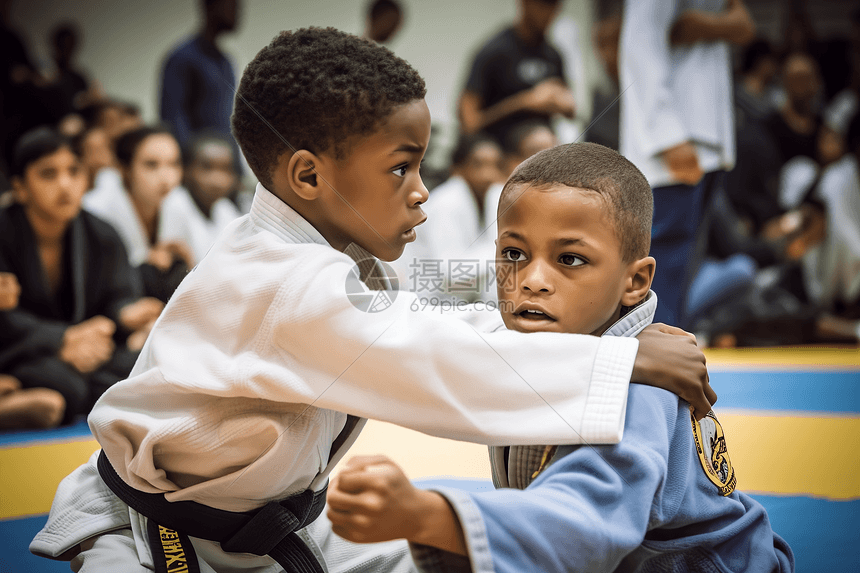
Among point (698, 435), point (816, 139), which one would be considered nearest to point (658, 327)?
point (698, 435)

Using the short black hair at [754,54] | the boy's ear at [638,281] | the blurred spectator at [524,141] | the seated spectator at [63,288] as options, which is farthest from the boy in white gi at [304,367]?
the short black hair at [754,54]

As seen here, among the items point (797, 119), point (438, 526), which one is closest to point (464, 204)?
point (797, 119)

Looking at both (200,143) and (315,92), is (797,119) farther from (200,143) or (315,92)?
(315,92)

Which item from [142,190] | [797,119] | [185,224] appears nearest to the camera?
[185,224]

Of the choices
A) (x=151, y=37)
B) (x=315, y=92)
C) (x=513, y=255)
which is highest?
(x=315, y=92)

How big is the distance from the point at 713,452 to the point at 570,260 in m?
0.39

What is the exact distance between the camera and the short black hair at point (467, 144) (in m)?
5.54

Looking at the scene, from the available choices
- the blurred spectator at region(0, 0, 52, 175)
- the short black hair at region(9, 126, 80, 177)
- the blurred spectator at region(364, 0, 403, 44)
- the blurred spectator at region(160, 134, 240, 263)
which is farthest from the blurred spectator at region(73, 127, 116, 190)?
the blurred spectator at region(364, 0, 403, 44)

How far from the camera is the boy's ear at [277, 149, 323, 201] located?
1.20 m

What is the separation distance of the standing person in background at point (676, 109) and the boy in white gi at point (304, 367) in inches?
85.3

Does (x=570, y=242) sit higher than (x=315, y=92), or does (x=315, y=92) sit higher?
(x=315, y=92)

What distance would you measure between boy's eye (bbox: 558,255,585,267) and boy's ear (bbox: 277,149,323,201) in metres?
0.44

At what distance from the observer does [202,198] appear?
15.6 feet

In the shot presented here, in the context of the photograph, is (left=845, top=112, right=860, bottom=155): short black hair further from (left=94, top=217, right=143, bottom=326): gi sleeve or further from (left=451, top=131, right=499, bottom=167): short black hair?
(left=94, top=217, right=143, bottom=326): gi sleeve
